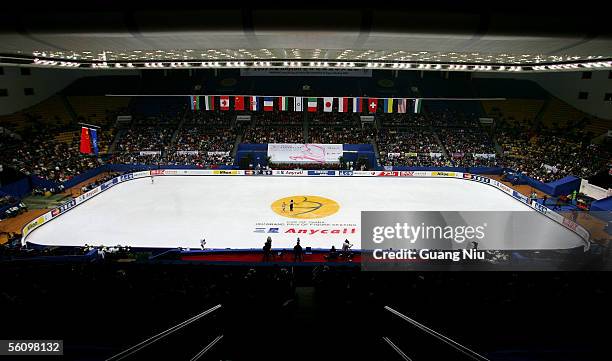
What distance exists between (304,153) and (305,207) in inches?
608

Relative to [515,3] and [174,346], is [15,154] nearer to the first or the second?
[174,346]

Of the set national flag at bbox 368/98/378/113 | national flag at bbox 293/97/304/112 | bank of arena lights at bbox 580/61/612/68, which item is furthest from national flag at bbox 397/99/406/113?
bank of arena lights at bbox 580/61/612/68

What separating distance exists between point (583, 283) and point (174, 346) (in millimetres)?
8369

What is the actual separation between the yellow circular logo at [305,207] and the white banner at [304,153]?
11852 millimetres

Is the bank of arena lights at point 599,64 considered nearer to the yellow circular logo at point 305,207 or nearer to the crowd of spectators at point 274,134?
the yellow circular logo at point 305,207

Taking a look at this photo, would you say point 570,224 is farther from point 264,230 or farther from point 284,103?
point 284,103

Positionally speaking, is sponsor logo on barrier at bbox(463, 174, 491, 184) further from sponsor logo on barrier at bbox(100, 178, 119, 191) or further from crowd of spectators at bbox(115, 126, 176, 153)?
sponsor logo on barrier at bbox(100, 178, 119, 191)

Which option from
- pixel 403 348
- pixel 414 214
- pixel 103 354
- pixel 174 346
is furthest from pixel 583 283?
pixel 414 214

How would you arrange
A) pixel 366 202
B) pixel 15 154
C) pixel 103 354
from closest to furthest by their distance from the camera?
pixel 103 354
pixel 366 202
pixel 15 154

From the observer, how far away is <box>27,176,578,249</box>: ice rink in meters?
21.7

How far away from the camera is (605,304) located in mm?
6500

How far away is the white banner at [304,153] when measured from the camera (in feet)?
137

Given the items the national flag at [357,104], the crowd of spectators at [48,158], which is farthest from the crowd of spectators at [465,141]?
the crowd of spectators at [48,158]

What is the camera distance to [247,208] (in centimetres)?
2709
